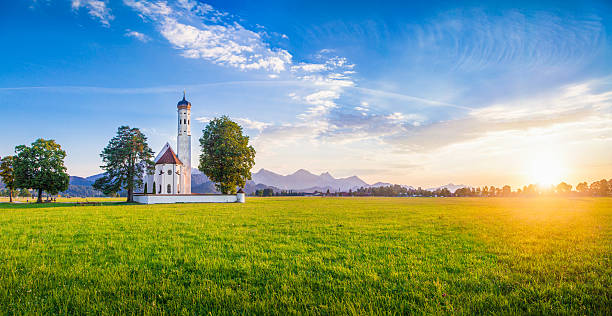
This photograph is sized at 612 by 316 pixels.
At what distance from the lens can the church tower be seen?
202ft

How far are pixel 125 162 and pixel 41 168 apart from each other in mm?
11769

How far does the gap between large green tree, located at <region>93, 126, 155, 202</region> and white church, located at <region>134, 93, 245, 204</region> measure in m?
2.93

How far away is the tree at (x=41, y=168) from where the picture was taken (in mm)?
42656

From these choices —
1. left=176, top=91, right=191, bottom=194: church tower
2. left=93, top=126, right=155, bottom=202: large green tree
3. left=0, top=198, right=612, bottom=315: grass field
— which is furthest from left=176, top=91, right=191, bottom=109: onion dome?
left=0, top=198, right=612, bottom=315: grass field

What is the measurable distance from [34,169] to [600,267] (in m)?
61.5

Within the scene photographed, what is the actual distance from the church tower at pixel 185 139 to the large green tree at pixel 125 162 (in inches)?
518

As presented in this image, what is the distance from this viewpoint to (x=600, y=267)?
21.7ft

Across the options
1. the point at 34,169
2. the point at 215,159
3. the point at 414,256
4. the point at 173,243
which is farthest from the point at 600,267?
the point at 34,169

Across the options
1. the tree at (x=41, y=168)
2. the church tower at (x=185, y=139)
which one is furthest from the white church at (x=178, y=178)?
the tree at (x=41, y=168)

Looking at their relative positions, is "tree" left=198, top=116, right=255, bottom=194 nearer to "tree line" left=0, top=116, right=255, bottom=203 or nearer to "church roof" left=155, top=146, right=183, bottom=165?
"tree line" left=0, top=116, right=255, bottom=203

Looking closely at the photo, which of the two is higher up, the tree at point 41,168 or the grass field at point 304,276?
the tree at point 41,168

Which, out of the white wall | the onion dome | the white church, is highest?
the onion dome

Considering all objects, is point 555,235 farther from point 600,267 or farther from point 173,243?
point 173,243

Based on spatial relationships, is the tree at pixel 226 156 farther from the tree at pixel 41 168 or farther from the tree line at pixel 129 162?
the tree at pixel 41 168
